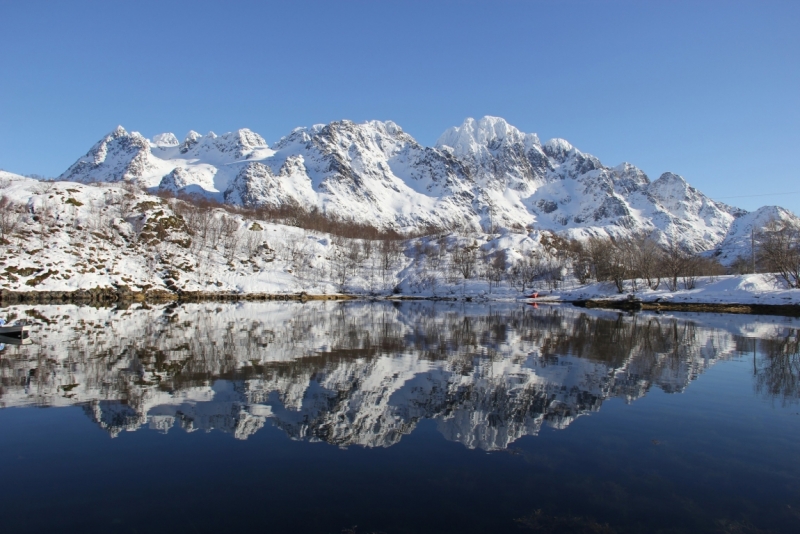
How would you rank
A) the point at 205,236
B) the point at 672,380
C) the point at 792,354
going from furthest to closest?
1. the point at 205,236
2. the point at 792,354
3. the point at 672,380

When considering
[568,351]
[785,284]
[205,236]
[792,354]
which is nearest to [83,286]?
[205,236]

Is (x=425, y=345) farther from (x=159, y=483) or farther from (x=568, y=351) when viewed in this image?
(x=159, y=483)

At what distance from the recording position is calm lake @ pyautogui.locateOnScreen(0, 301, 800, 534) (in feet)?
22.6

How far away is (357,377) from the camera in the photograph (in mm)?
15984

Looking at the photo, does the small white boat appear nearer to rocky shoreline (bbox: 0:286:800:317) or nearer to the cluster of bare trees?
rocky shoreline (bbox: 0:286:800:317)

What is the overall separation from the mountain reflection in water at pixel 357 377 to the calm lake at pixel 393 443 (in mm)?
99

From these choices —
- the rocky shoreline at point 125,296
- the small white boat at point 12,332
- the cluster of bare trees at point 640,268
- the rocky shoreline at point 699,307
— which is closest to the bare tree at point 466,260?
the cluster of bare trees at point 640,268

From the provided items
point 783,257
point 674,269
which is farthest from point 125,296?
point 783,257

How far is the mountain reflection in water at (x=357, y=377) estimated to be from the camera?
1129cm

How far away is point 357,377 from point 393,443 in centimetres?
621

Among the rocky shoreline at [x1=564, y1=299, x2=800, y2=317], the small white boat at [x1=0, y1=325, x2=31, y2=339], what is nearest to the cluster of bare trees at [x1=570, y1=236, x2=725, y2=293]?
the rocky shoreline at [x1=564, y1=299, x2=800, y2=317]

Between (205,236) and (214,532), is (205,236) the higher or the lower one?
the higher one

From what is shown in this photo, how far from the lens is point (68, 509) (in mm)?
6902

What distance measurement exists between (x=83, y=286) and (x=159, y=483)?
68.1m
